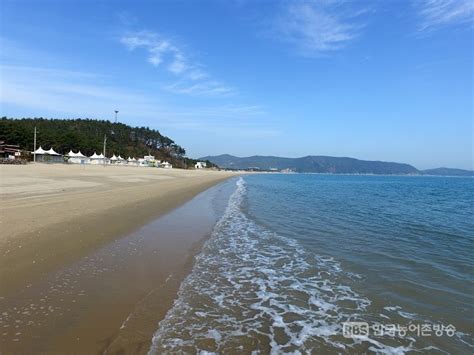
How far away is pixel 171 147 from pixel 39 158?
107392mm

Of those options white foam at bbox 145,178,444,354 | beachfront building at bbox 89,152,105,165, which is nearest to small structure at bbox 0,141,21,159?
beachfront building at bbox 89,152,105,165

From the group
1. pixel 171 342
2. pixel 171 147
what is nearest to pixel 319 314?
pixel 171 342

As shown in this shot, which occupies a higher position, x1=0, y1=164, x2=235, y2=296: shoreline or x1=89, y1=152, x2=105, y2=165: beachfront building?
x1=89, y1=152, x2=105, y2=165: beachfront building

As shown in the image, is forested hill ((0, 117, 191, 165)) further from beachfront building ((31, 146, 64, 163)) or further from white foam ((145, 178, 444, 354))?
white foam ((145, 178, 444, 354))

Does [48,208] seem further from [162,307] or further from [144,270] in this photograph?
[162,307]

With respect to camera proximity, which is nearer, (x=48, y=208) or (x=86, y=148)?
(x=48, y=208)

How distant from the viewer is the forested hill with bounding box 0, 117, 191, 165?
235ft

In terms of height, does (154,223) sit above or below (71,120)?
below

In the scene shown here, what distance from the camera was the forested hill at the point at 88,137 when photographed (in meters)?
71.8

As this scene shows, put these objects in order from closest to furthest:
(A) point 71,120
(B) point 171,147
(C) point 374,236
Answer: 1. (C) point 374,236
2. (A) point 71,120
3. (B) point 171,147

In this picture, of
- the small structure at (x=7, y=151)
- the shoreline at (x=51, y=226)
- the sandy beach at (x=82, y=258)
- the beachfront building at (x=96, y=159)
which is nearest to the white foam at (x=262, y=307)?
the sandy beach at (x=82, y=258)

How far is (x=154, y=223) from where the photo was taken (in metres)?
13.6

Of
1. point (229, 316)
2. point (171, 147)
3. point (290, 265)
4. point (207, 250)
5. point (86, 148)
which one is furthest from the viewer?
point (171, 147)

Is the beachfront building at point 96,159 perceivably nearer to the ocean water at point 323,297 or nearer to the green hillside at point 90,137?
the green hillside at point 90,137
